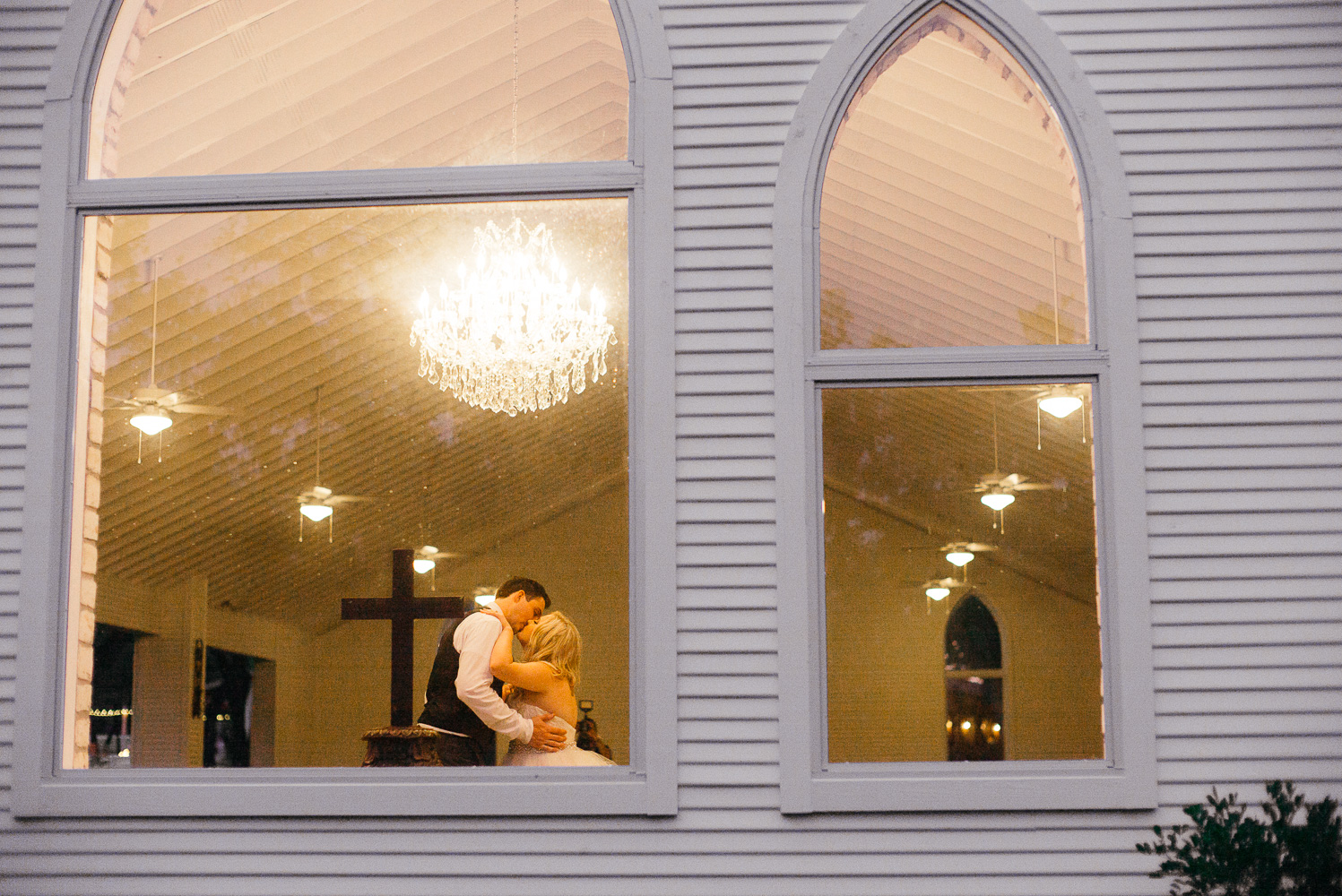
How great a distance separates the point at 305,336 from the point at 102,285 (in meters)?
0.79

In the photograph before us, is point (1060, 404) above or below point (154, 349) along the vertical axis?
below

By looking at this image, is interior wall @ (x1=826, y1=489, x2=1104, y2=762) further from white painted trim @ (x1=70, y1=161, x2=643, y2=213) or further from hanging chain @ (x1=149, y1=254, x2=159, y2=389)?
hanging chain @ (x1=149, y1=254, x2=159, y2=389)

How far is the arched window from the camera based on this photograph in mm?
3930

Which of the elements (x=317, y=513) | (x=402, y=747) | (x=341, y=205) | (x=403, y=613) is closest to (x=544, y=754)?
(x=402, y=747)

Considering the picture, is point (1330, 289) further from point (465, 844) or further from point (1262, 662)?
point (465, 844)

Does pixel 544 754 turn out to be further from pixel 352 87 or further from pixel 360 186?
pixel 352 87

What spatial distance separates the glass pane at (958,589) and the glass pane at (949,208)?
374 mm

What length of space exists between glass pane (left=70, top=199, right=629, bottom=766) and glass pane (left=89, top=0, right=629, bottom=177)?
0.72ft

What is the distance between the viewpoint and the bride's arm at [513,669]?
4.05 meters

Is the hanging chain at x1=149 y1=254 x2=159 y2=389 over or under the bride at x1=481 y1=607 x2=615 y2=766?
over

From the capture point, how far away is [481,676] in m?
4.06

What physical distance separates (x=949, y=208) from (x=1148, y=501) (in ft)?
3.74

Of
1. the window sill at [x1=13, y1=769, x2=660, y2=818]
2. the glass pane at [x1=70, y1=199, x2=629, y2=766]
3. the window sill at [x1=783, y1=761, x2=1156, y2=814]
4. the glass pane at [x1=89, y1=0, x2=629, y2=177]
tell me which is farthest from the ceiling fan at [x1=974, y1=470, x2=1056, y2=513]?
the glass pane at [x1=89, y1=0, x2=629, y2=177]

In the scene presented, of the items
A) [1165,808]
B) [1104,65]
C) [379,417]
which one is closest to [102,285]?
[379,417]
